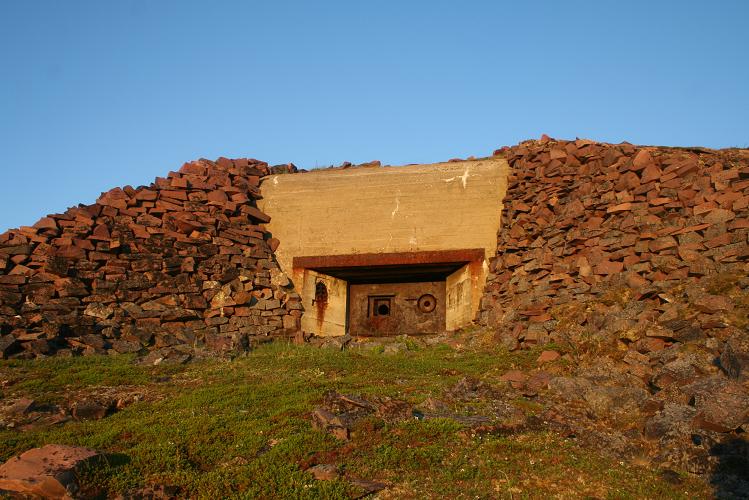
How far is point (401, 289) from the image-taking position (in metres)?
16.2

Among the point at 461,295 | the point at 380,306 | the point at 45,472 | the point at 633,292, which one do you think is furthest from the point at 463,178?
the point at 45,472

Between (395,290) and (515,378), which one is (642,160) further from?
(395,290)

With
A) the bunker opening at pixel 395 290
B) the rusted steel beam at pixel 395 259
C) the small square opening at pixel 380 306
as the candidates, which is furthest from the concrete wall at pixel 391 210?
the small square opening at pixel 380 306

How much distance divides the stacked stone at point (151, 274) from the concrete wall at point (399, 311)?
1.69 m

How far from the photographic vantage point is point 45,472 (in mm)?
6387

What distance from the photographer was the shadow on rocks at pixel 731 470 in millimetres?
6503

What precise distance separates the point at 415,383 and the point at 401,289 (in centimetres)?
612

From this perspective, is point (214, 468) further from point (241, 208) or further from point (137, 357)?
point (241, 208)

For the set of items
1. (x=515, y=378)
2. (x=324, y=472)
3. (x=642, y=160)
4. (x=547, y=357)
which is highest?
(x=642, y=160)

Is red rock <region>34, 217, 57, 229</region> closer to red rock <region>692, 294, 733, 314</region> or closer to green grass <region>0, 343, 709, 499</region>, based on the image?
green grass <region>0, 343, 709, 499</region>

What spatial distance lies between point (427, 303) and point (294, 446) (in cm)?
881

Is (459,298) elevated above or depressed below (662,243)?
below

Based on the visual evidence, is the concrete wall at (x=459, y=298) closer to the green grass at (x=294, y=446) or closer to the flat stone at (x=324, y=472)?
the green grass at (x=294, y=446)

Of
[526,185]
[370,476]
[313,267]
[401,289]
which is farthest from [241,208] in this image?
[370,476]
